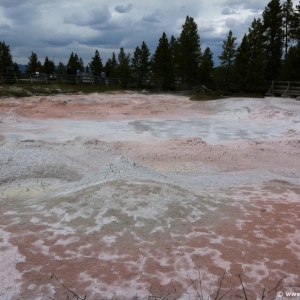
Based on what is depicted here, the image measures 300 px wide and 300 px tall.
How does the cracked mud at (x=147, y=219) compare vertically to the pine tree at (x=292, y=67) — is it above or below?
below

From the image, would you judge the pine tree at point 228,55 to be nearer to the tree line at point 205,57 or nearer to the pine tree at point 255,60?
the tree line at point 205,57

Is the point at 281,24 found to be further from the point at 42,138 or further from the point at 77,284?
the point at 77,284

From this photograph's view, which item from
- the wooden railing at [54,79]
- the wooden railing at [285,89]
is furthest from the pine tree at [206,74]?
the wooden railing at [54,79]

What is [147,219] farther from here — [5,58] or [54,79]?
[5,58]

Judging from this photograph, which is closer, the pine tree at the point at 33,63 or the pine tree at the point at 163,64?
the pine tree at the point at 163,64

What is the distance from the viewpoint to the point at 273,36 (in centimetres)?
3706

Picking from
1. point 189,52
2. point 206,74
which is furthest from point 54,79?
point 206,74

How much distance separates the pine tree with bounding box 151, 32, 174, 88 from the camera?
37.6 m

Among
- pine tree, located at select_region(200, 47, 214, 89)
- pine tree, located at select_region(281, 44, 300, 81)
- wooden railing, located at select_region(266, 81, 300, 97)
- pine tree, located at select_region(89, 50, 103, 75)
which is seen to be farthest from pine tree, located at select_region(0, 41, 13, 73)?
pine tree, located at select_region(281, 44, 300, 81)

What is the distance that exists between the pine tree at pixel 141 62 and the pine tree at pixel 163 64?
6.01 ft

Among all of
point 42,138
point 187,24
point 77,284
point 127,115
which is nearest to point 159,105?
point 127,115

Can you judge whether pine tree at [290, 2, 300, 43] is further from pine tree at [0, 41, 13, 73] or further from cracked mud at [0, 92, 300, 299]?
pine tree at [0, 41, 13, 73]

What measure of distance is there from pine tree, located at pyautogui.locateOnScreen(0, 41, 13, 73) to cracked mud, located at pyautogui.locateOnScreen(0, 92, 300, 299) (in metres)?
35.5

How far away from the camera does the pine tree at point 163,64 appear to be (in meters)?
37.6
